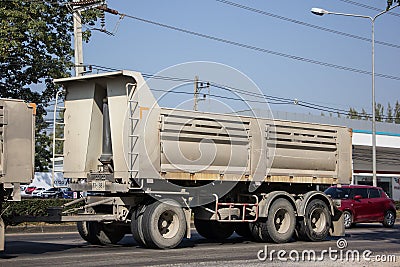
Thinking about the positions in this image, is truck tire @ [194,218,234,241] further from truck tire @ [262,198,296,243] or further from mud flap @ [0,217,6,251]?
mud flap @ [0,217,6,251]

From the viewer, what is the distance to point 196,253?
47.8ft

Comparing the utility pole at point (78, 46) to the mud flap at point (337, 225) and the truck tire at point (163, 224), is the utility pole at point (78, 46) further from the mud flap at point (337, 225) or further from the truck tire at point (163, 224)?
the mud flap at point (337, 225)

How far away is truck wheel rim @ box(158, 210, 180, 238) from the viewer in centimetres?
1524

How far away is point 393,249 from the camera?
52.2ft

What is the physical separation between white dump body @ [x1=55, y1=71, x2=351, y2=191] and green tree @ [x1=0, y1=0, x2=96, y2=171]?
10734 millimetres

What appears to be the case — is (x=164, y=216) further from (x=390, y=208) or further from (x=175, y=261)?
(x=390, y=208)

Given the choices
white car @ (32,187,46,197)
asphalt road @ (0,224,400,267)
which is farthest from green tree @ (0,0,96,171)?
white car @ (32,187,46,197)

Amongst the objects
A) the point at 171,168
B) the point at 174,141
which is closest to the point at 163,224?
the point at 171,168

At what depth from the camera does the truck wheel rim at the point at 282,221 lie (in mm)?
17391

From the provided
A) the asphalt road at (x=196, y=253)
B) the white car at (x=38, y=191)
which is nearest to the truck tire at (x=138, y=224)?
the asphalt road at (x=196, y=253)

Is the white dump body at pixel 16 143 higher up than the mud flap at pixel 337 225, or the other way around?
the white dump body at pixel 16 143

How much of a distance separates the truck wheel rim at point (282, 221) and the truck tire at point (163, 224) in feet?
9.81

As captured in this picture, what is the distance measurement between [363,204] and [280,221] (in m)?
9.22

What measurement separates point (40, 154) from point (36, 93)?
102 inches
